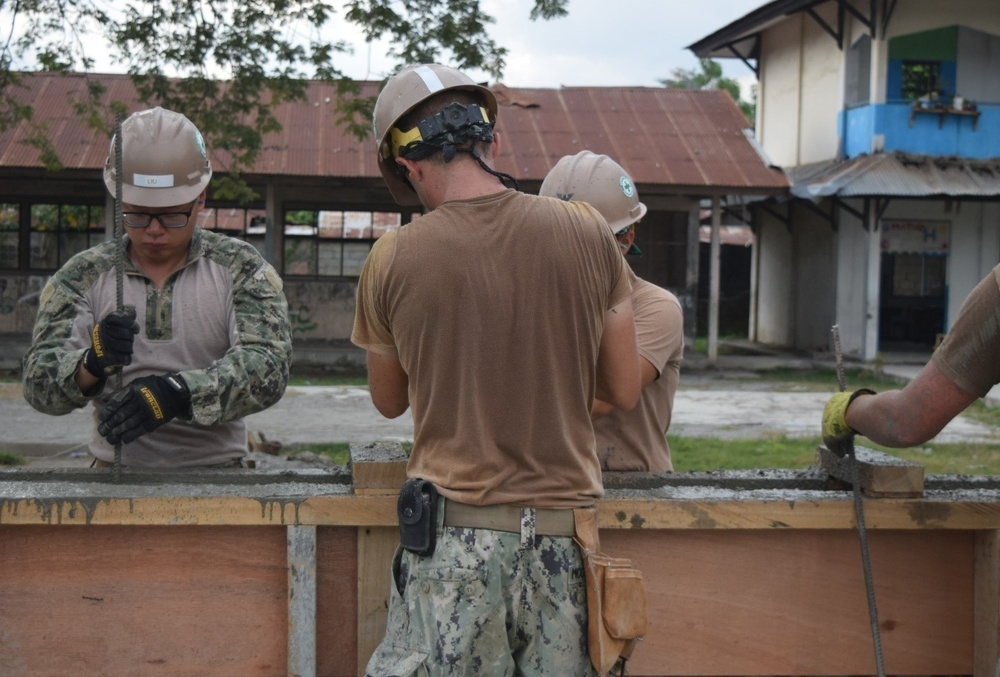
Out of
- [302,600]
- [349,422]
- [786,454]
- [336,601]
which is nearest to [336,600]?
[336,601]

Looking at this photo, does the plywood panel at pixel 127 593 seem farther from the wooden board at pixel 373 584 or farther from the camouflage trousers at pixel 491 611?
the camouflage trousers at pixel 491 611

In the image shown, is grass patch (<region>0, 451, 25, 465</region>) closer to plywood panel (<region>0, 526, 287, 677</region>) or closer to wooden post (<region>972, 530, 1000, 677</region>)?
plywood panel (<region>0, 526, 287, 677</region>)

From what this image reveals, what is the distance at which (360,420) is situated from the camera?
39.5 ft

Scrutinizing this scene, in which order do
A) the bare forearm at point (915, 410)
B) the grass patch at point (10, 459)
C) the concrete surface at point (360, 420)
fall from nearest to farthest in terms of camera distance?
the bare forearm at point (915, 410) < the grass patch at point (10, 459) < the concrete surface at point (360, 420)

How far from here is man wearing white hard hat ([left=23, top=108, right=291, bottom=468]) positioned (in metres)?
2.94

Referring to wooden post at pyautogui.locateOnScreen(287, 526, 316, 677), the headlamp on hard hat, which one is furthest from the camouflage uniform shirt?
the headlamp on hard hat

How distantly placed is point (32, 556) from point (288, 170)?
565 inches

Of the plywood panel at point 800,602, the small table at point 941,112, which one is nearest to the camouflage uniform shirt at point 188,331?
the plywood panel at point 800,602

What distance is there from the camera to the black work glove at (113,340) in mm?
2756

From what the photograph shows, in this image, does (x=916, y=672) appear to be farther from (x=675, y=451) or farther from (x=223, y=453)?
(x=675, y=451)

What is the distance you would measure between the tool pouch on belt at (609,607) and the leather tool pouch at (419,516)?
0.29 meters

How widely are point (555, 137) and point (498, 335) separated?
16149 millimetres

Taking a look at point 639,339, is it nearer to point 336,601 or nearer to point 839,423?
point 839,423

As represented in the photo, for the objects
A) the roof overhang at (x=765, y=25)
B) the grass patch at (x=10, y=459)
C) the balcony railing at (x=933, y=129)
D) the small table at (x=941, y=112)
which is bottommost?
the grass patch at (x=10, y=459)
